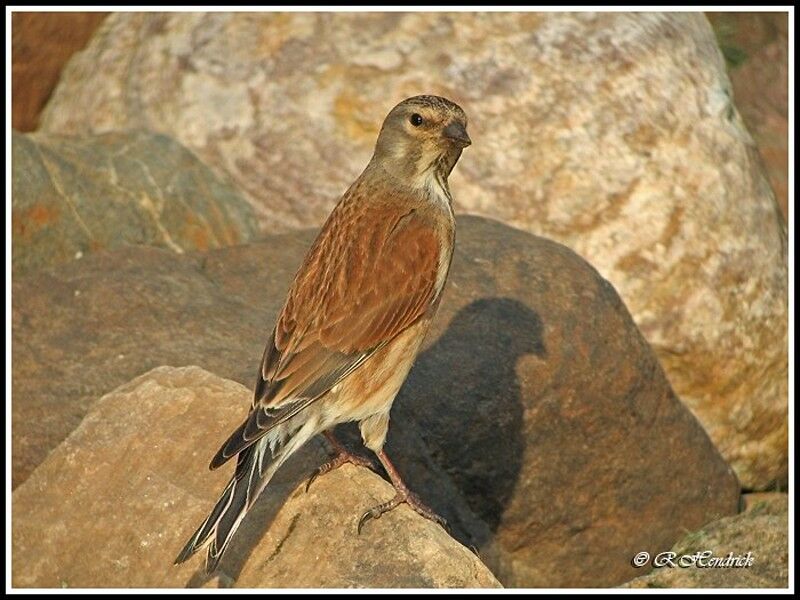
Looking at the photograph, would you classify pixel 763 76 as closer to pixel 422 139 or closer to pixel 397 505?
pixel 422 139

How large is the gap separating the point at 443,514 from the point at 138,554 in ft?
5.51

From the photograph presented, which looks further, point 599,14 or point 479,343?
point 599,14

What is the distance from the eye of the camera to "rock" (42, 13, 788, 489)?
8078 millimetres

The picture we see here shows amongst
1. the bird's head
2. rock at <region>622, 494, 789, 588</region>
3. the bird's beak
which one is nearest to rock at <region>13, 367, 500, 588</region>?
the bird's head

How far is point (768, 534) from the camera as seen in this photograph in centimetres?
651

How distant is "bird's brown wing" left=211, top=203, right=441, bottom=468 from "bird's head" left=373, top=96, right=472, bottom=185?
0.21m

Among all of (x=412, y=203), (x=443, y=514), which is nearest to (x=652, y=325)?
(x=443, y=514)

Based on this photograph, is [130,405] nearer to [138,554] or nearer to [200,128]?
[138,554]

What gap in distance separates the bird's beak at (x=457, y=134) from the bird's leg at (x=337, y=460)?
1409 millimetres

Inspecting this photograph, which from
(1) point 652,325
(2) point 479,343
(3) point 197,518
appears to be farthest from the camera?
(1) point 652,325

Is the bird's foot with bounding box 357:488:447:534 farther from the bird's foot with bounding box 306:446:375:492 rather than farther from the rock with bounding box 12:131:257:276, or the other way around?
the rock with bounding box 12:131:257:276

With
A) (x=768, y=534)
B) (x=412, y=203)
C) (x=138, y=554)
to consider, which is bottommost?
(x=138, y=554)

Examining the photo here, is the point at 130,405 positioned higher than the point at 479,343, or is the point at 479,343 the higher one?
the point at 479,343

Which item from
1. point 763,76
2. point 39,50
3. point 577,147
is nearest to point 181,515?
point 577,147
